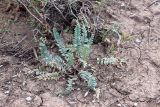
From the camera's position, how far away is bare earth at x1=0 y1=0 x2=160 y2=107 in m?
2.65

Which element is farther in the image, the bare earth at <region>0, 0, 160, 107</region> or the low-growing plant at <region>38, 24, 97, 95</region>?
the low-growing plant at <region>38, 24, 97, 95</region>

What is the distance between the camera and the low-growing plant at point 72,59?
2.75 m

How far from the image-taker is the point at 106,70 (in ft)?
9.36

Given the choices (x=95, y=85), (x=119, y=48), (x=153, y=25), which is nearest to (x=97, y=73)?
(x=95, y=85)

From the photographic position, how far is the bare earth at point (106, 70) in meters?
2.65

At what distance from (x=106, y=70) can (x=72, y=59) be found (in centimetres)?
29

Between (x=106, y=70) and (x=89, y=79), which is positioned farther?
(x=106, y=70)

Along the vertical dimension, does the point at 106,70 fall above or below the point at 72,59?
below

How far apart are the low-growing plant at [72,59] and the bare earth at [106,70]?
0.27ft

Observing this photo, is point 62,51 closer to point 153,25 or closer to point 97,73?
point 97,73

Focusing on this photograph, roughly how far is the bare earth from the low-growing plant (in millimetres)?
81

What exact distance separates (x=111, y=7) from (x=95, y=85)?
1.02 m

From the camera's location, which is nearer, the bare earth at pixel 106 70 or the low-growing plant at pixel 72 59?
the bare earth at pixel 106 70

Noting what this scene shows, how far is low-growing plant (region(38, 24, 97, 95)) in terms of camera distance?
2750 mm
